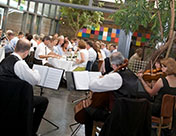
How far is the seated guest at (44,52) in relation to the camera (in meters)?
8.45

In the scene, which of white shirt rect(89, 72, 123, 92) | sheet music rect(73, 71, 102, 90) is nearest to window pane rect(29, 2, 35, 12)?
sheet music rect(73, 71, 102, 90)

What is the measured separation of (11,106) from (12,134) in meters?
0.31

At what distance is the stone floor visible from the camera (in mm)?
4773

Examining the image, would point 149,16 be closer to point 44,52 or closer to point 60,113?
point 60,113

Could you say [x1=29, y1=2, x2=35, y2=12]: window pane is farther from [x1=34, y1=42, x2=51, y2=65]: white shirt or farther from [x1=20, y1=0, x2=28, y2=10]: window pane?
[x1=34, y1=42, x2=51, y2=65]: white shirt

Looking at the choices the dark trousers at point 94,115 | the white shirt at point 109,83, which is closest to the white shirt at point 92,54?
the dark trousers at point 94,115

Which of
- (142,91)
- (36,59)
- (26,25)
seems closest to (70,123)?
(142,91)

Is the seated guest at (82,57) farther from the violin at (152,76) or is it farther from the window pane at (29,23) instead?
the window pane at (29,23)

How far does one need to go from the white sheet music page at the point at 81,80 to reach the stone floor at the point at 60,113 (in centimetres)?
70

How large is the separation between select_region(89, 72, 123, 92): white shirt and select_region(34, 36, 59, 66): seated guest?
16.5 feet

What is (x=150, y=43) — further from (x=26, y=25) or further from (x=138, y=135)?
(x=26, y=25)

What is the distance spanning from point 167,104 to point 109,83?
95cm

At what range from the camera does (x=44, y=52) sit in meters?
8.53

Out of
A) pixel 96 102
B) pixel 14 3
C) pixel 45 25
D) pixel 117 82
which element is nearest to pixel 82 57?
pixel 96 102
